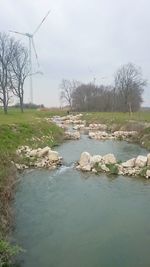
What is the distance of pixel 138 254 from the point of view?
8.41m

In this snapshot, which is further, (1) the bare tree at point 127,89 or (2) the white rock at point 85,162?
(1) the bare tree at point 127,89

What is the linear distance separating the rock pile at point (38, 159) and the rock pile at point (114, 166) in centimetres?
160

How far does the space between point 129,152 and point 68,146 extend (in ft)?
17.8

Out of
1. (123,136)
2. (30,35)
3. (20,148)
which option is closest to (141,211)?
(20,148)

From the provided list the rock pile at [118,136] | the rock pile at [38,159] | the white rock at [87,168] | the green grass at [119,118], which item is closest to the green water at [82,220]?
the white rock at [87,168]

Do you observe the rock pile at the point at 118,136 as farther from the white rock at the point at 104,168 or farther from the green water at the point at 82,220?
the green water at the point at 82,220

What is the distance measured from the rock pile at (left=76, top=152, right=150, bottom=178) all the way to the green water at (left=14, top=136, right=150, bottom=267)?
0.75 meters

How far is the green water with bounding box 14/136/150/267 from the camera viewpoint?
828 centimetres

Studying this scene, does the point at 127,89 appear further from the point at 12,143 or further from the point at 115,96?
the point at 12,143

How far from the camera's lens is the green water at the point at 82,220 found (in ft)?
27.2

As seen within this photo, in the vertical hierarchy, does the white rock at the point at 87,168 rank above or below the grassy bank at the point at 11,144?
below

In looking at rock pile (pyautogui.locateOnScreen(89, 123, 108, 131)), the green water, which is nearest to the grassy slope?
the green water

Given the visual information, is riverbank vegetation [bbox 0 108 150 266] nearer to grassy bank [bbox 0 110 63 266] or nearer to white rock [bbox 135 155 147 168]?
grassy bank [bbox 0 110 63 266]

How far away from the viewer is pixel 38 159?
63.8 feet
